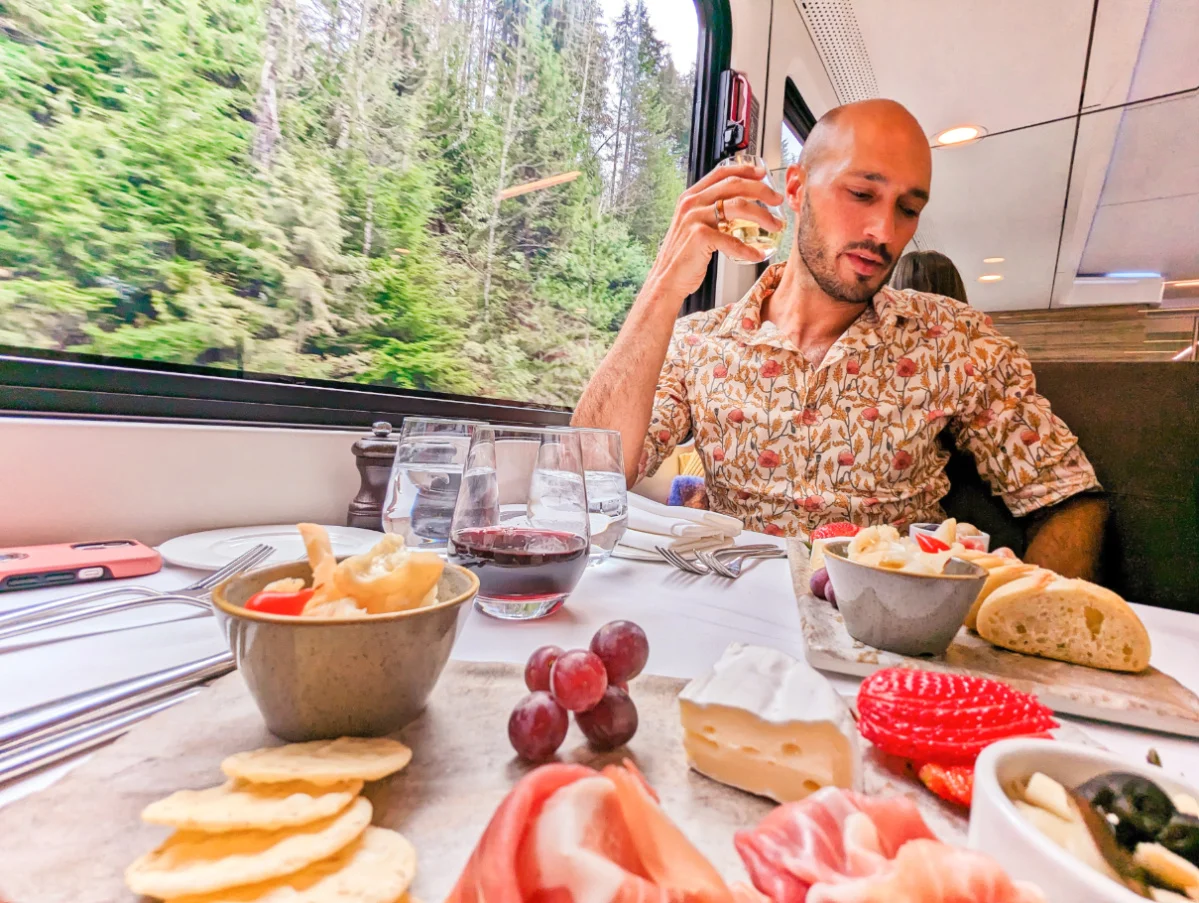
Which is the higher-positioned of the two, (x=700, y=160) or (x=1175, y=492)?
(x=700, y=160)

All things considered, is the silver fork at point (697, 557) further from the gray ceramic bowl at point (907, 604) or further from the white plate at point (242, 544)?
the white plate at point (242, 544)

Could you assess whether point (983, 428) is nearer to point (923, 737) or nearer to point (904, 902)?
point (923, 737)

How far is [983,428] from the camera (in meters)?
1.55

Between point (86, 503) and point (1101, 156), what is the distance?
5866 millimetres

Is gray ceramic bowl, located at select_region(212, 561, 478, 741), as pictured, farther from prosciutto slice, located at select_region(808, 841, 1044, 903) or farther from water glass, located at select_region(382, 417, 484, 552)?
→ water glass, located at select_region(382, 417, 484, 552)

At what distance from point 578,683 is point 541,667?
0.05m

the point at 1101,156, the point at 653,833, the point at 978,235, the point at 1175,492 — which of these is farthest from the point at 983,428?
the point at 978,235

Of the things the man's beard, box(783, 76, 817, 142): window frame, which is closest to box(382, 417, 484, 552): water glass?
the man's beard

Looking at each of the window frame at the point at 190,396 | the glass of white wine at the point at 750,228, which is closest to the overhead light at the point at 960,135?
the glass of white wine at the point at 750,228

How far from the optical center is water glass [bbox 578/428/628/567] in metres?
0.87

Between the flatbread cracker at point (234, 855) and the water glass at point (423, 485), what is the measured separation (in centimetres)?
51

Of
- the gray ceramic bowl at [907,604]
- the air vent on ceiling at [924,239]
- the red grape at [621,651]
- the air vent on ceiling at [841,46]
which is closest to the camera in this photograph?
the red grape at [621,651]

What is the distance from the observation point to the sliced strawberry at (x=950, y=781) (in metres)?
0.35

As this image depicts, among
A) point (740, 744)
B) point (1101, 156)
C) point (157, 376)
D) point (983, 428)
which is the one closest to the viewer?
point (740, 744)
